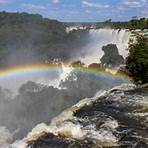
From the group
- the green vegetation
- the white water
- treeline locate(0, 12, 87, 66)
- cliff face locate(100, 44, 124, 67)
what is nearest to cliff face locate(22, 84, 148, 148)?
the white water

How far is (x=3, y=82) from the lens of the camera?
2169 inches

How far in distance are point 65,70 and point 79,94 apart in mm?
27854

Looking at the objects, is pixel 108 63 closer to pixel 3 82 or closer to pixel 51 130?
pixel 3 82

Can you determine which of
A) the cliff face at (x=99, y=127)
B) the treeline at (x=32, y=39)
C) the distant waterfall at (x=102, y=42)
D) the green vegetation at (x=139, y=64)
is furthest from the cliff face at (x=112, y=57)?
the cliff face at (x=99, y=127)

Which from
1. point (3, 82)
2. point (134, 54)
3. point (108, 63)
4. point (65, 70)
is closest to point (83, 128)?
point (134, 54)

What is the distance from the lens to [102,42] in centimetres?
7006

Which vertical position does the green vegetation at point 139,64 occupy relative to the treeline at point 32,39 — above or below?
above

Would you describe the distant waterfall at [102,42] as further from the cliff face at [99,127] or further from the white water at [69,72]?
the cliff face at [99,127]

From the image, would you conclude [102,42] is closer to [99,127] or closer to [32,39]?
[32,39]

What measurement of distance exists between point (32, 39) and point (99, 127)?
10040cm

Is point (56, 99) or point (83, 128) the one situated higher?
point (83, 128)

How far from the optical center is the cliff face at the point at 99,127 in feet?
50.8

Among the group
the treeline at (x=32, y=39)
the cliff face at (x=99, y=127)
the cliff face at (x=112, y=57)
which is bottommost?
the treeline at (x=32, y=39)

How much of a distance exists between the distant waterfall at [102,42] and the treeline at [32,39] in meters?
6.19
